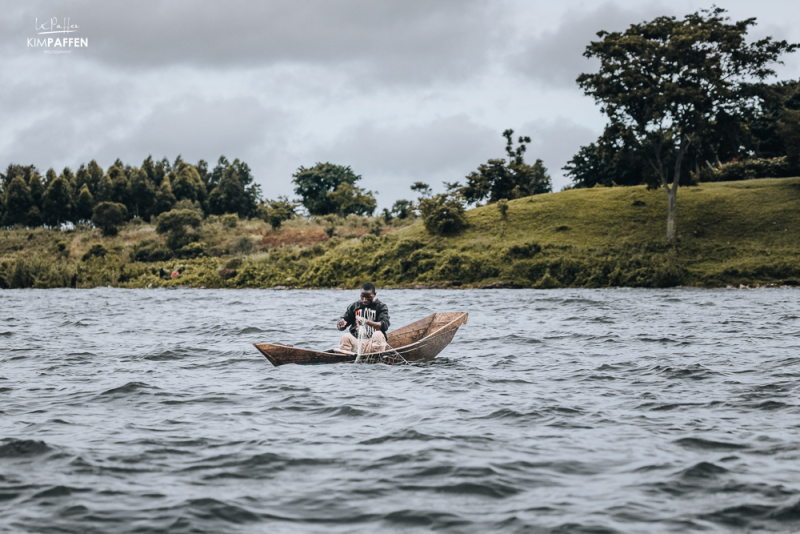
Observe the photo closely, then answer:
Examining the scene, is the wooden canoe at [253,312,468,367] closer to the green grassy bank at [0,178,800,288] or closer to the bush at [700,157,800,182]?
the green grassy bank at [0,178,800,288]

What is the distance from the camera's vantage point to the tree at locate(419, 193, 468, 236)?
54062 mm

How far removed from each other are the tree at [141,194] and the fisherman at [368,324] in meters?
78.3

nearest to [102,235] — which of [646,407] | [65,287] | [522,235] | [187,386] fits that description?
[65,287]

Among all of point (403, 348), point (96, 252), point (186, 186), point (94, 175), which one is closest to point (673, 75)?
point (403, 348)

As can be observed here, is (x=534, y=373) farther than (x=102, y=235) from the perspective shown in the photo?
No

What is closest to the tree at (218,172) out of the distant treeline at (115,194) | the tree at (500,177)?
the distant treeline at (115,194)

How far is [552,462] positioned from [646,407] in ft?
10.3

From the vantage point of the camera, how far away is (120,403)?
9.80 m

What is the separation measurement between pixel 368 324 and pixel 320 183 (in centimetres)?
8619

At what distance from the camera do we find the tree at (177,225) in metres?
63.6

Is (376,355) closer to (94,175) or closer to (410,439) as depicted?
(410,439)

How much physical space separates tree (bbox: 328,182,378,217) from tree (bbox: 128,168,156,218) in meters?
23.4

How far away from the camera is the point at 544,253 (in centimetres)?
4644

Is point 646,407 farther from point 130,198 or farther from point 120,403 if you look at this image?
point 130,198
